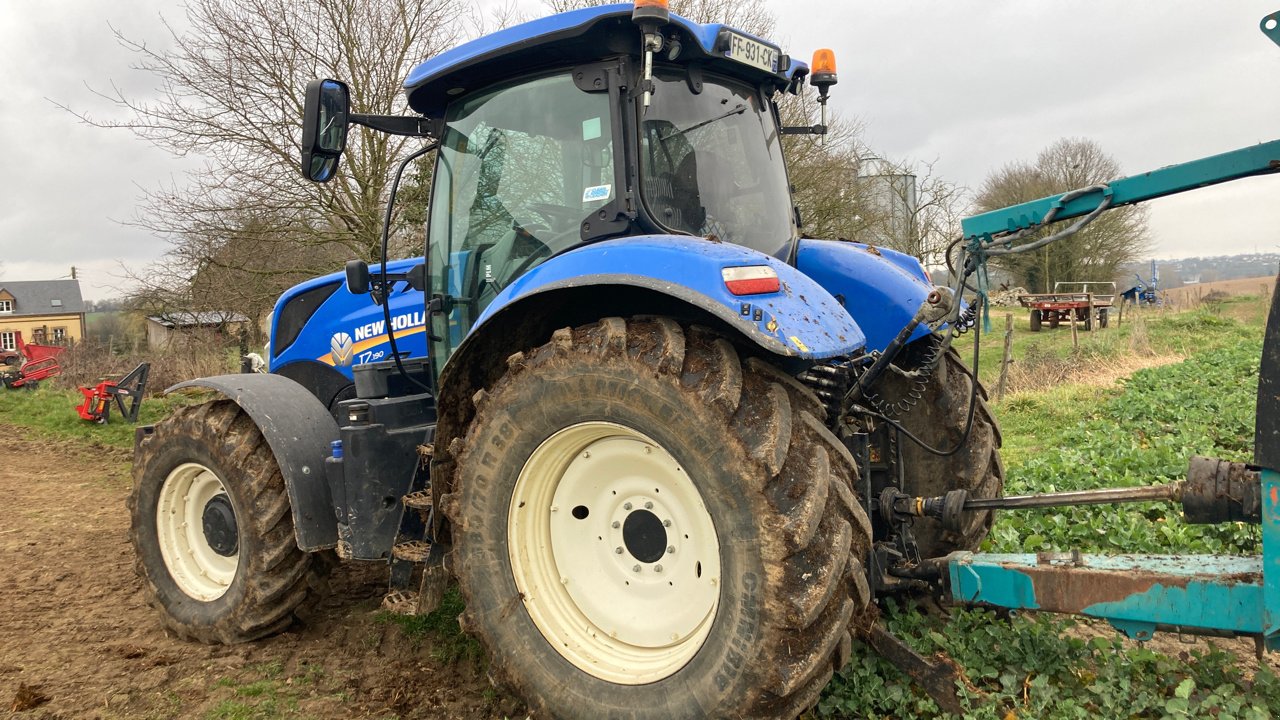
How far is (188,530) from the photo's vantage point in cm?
431

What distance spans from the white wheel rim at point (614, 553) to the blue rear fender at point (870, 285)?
A: 4.08 feet

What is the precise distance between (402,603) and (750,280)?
1854 mm

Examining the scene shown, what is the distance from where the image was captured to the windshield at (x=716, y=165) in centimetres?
318

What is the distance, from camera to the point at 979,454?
352 cm

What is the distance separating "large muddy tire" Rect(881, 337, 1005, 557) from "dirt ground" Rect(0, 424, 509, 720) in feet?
6.05

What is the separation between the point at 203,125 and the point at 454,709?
11651mm

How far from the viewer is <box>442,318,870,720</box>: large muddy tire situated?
2.35 meters

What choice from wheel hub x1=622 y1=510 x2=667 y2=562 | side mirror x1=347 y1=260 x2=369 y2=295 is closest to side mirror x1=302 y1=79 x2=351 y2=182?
side mirror x1=347 y1=260 x2=369 y2=295

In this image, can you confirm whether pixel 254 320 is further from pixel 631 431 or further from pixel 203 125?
pixel 631 431

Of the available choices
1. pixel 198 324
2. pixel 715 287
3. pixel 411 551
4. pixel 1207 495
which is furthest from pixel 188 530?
pixel 198 324

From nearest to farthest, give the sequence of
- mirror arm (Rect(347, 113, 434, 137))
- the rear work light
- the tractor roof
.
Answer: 1. the rear work light
2. the tractor roof
3. mirror arm (Rect(347, 113, 434, 137))

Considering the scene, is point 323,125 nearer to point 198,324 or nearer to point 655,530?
point 655,530

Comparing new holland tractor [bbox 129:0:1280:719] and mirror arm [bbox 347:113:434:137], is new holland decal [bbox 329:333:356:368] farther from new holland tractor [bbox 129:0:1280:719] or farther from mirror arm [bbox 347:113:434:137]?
mirror arm [bbox 347:113:434:137]

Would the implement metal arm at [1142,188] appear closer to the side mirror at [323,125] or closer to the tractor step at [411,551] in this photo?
the tractor step at [411,551]
